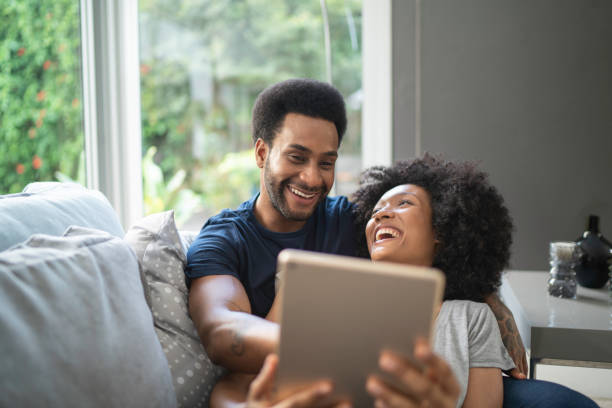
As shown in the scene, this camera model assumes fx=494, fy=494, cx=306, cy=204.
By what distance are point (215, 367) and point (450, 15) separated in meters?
1.92

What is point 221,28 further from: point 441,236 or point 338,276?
point 338,276

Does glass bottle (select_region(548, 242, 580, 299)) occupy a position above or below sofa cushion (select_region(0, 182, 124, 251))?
below

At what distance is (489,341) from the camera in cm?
126

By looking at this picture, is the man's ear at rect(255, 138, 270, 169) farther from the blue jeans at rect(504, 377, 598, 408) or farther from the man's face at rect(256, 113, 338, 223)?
the blue jeans at rect(504, 377, 598, 408)

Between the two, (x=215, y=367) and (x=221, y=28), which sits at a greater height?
(x=221, y=28)

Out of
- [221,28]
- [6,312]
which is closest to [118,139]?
[221,28]

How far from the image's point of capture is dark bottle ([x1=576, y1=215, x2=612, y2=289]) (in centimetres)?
181

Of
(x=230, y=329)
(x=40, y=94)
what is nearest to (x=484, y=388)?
(x=230, y=329)

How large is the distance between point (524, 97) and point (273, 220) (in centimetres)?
145

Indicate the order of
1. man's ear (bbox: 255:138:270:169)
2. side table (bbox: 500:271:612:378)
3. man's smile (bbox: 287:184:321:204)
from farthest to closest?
1. man's ear (bbox: 255:138:270:169)
2. man's smile (bbox: 287:184:321:204)
3. side table (bbox: 500:271:612:378)

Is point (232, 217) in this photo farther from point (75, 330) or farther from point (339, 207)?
point (75, 330)

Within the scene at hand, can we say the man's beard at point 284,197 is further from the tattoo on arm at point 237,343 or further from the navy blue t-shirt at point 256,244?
the tattoo on arm at point 237,343

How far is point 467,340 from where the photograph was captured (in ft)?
4.09

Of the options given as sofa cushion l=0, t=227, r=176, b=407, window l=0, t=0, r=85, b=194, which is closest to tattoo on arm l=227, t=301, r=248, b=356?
sofa cushion l=0, t=227, r=176, b=407
